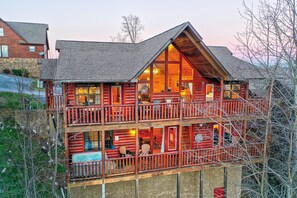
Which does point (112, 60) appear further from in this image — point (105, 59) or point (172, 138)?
point (172, 138)

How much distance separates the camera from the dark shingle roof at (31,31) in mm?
33281

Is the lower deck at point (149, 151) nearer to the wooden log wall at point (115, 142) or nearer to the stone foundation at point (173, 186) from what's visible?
the wooden log wall at point (115, 142)

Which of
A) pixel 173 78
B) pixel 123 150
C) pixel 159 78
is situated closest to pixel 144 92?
pixel 159 78

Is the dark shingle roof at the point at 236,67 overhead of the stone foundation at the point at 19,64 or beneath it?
beneath

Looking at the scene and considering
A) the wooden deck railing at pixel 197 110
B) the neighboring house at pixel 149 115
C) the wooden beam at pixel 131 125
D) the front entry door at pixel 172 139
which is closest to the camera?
the wooden beam at pixel 131 125

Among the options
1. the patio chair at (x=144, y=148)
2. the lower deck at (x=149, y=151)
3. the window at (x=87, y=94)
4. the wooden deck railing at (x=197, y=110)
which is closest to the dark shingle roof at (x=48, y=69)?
the window at (x=87, y=94)

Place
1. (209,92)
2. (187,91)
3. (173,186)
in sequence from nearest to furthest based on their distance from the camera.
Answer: (173,186) < (187,91) < (209,92)

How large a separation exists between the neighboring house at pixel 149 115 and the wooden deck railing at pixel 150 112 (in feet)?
0.17

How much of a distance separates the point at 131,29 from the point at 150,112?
30.6 meters

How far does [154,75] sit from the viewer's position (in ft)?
41.8

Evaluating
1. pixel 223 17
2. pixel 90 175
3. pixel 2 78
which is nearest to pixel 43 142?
pixel 90 175

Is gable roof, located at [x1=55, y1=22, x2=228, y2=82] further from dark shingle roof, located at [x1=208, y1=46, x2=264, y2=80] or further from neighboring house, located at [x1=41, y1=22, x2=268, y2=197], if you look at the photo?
dark shingle roof, located at [x1=208, y1=46, x2=264, y2=80]

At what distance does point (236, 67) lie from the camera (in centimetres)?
1299

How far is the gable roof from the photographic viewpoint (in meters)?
10.2
